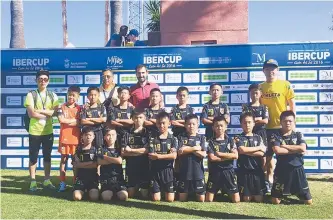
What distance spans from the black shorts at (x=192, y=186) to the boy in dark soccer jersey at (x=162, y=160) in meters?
0.15

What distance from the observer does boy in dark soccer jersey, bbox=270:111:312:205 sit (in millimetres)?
5797

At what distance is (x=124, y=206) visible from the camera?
5.64 meters

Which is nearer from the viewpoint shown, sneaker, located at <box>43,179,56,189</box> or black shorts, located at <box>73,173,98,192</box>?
black shorts, located at <box>73,173,98,192</box>

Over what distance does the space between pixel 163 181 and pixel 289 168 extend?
1799 millimetres

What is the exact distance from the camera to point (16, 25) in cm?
1614

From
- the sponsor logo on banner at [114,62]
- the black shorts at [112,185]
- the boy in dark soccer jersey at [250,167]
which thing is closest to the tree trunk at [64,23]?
the sponsor logo on banner at [114,62]

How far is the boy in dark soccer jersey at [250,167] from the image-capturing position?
593 centimetres

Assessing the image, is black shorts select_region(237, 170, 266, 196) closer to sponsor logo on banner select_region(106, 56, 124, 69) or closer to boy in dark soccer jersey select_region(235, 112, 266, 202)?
boy in dark soccer jersey select_region(235, 112, 266, 202)

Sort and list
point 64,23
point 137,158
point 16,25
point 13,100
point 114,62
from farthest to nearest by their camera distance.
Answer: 1. point 64,23
2. point 16,25
3. point 13,100
4. point 114,62
5. point 137,158

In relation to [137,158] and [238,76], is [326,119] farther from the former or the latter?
[137,158]

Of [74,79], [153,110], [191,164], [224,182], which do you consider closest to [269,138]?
[224,182]

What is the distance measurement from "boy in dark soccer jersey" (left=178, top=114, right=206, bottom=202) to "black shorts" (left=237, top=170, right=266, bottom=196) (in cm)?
57

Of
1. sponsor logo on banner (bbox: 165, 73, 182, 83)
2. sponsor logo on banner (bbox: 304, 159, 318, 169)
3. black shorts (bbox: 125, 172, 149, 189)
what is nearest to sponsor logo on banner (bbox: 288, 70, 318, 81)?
sponsor logo on banner (bbox: 304, 159, 318, 169)

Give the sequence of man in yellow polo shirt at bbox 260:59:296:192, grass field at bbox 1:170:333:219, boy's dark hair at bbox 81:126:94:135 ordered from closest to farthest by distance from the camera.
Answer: grass field at bbox 1:170:333:219
boy's dark hair at bbox 81:126:94:135
man in yellow polo shirt at bbox 260:59:296:192
